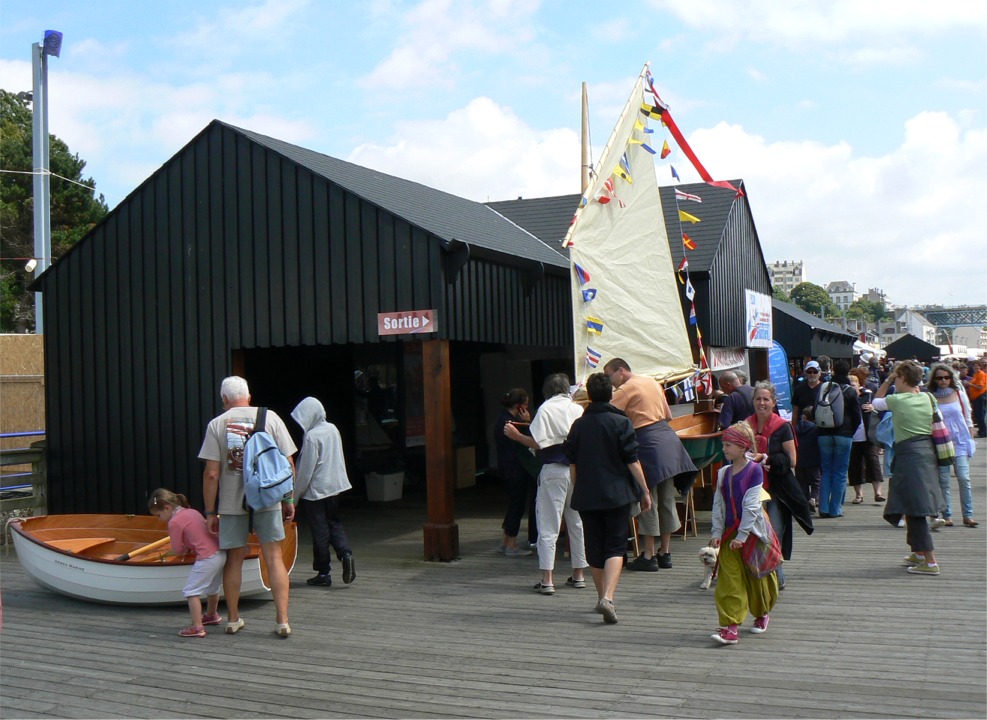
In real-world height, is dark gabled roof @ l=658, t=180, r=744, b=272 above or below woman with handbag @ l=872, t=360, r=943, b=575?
above

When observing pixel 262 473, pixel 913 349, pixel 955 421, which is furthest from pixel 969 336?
pixel 262 473

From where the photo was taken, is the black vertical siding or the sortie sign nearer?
the sortie sign

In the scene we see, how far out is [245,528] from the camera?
6.81 metres

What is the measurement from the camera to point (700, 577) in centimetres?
813

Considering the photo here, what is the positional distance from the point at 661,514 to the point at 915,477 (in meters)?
2.15

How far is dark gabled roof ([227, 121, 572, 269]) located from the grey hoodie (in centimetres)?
230

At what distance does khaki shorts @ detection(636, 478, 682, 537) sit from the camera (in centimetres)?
837

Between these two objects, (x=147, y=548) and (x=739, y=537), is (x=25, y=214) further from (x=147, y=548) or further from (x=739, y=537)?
(x=739, y=537)

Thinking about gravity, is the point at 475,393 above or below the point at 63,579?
above

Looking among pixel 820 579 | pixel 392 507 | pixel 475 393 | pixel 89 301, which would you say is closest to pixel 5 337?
pixel 89 301

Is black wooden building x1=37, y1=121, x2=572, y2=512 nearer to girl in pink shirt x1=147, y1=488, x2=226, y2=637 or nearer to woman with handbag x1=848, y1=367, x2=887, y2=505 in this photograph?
girl in pink shirt x1=147, y1=488, x2=226, y2=637

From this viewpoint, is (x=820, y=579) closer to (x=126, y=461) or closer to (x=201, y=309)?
(x=201, y=309)

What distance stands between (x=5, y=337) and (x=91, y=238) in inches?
155

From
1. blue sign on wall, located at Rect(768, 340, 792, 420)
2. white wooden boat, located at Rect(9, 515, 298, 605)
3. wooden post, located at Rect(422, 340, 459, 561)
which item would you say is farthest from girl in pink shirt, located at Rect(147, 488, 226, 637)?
blue sign on wall, located at Rect(768, 340, 792, 420)
